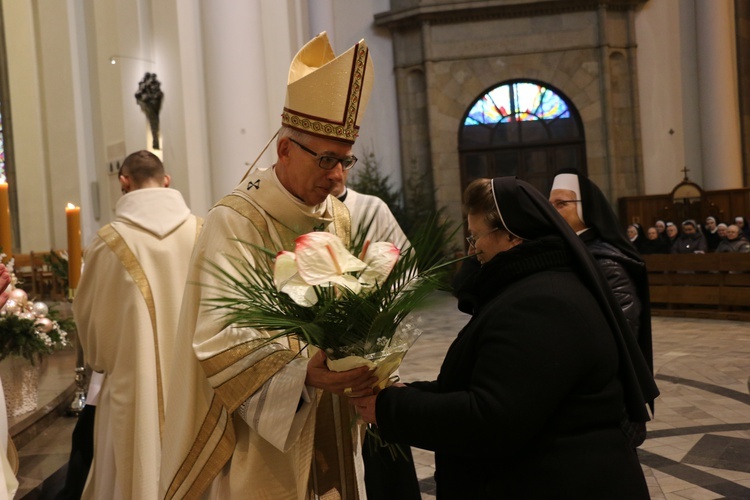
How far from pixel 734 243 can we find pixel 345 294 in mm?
12591

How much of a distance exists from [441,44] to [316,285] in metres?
16.9

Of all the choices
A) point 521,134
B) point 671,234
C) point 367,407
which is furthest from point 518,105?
point 367,407

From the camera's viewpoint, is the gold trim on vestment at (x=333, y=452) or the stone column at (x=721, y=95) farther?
the stone column at (x=721, y=95)

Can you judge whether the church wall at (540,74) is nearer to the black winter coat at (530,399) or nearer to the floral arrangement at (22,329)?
the floral arrangement at (22,329)

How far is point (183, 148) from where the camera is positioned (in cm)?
755

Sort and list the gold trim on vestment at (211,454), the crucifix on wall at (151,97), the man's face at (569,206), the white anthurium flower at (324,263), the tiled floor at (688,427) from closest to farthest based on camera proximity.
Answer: the white anthurium flower at (324,263) < the gold trim on vestment at (211,454) < the man's face at (569,206) < the tiled floor at (688,427) < the crucifix on wall at (151,97)

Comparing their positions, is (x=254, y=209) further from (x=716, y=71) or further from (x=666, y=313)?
(x=716, y=71)

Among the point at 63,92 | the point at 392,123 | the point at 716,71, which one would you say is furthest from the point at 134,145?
the point at 716,71

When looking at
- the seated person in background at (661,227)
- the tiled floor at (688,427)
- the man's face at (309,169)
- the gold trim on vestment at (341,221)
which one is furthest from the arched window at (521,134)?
the man's face at (309,169)

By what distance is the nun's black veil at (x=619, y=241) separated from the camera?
3562 millimetres

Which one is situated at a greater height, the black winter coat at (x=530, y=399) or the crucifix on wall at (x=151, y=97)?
the crucifix on wall at (x=151, y=97)

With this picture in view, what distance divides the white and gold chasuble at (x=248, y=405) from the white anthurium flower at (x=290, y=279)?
333 millimetres

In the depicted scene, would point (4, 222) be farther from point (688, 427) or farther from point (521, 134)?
point (521, 134)

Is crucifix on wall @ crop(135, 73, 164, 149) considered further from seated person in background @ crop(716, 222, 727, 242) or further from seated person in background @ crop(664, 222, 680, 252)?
seated person in background @ crop(664, 222, 680, 252)
